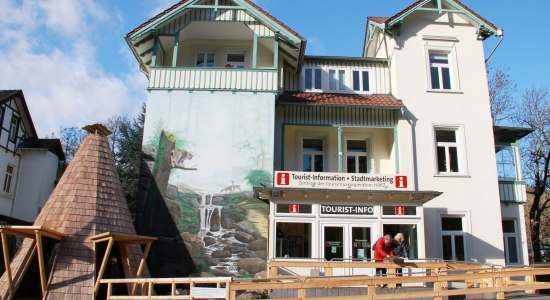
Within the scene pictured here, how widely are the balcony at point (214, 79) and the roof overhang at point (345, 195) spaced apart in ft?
14.5

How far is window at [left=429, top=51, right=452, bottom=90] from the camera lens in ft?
71.2

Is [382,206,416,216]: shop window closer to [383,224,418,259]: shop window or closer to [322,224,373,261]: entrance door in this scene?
[383,224,418,259]: shop window

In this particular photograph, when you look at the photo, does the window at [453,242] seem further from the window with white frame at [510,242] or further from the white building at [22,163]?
the white building at [22,163]

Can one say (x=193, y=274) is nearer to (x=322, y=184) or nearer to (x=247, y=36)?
(x=322, y=184)

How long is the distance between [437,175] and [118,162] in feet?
78.6

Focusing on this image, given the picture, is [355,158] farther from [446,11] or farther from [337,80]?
[446,11]

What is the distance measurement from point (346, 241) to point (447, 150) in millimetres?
6675

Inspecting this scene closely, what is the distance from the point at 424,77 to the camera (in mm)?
21531

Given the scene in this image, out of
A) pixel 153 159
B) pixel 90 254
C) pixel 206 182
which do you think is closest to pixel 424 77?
pixel 206 182

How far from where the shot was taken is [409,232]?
1764 cm

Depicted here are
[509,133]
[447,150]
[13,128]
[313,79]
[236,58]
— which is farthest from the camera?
[13,128]

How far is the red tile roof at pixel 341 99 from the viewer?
66.9 feet

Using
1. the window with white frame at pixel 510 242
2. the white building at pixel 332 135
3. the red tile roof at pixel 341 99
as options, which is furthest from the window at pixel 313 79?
the window with white frame at pixel 510 242

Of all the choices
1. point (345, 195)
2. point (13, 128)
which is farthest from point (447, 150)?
point (13, 128)
